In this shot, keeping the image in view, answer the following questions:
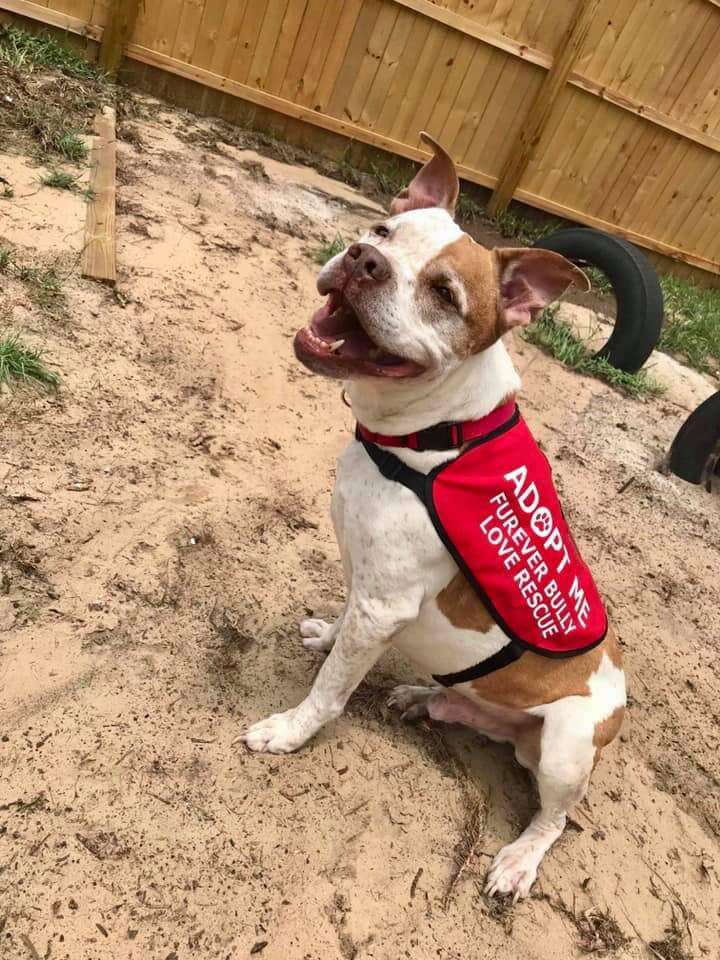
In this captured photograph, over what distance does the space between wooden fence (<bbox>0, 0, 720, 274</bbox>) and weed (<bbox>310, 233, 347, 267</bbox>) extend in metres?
2.61

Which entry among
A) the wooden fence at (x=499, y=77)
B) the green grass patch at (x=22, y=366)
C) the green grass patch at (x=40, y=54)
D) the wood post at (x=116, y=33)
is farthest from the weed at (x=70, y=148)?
the green grass patch at (x=22, y=366)

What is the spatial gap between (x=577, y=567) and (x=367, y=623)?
0.83 meters

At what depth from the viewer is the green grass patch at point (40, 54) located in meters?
6.69

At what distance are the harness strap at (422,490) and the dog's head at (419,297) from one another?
326mm

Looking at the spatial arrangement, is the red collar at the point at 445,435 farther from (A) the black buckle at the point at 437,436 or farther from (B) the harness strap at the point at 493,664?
(B) the harness strap at the point at 493,664

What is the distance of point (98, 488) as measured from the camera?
3.43m

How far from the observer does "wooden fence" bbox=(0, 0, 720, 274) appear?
24.9ft

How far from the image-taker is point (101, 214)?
201 inches

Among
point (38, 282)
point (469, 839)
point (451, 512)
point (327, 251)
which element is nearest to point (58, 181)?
point (38, 282)

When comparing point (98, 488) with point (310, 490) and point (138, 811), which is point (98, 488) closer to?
point (310, 490)

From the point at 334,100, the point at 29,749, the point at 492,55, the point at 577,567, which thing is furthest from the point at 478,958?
the point at 492,55

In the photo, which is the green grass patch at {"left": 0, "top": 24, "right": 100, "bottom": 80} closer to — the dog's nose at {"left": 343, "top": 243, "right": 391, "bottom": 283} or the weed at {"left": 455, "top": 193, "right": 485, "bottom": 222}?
the weed at {"left": 455, "top": 193, "right": 485, "bottom": 222}

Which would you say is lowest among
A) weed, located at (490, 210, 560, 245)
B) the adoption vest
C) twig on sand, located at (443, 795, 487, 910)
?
twig on sand, located at (443, 795, 487, 910)

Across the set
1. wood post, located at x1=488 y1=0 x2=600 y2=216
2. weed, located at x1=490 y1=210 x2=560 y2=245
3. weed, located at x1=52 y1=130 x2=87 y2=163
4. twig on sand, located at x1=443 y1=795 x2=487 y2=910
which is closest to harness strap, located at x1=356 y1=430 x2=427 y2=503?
twig on sand, located at x1=443 y1=795 x2=487 y2=910
